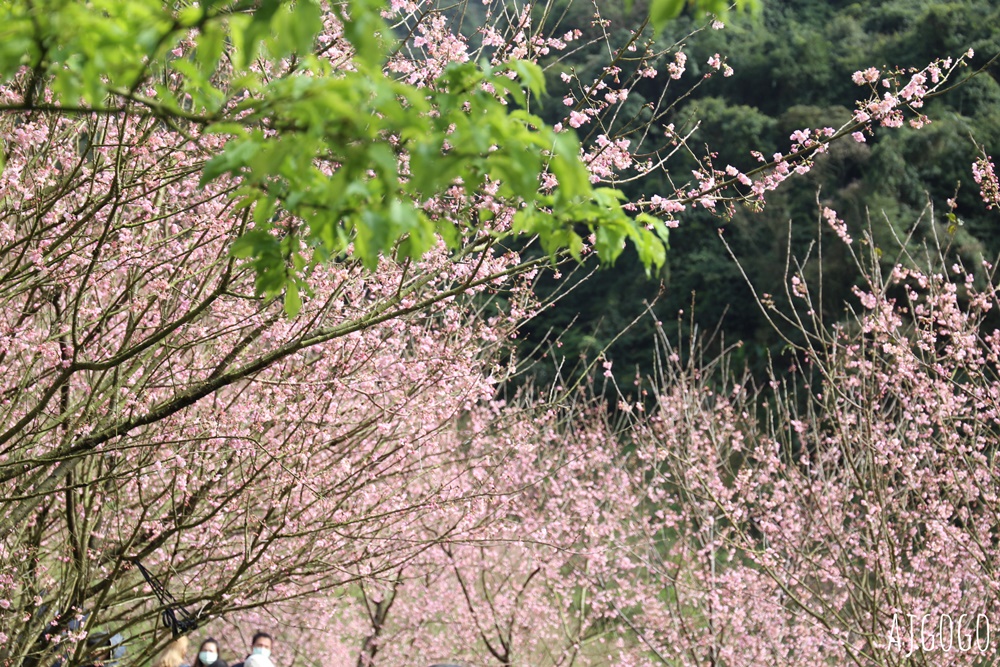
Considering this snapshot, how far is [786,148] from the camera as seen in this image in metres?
24.7

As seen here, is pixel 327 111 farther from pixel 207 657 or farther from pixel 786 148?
pixel 786 148

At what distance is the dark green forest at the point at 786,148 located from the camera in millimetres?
20109

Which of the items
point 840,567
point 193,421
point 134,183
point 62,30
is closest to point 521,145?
point 62,30

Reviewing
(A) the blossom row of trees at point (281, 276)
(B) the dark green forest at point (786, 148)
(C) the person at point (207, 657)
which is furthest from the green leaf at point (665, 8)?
(B) the dark green forest at point (786, 148)

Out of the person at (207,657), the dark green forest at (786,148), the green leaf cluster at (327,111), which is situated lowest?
the person at (207,657)

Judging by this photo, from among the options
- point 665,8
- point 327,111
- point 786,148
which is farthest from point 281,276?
point 786,148

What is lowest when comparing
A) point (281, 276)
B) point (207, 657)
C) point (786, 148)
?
point (207, 657)

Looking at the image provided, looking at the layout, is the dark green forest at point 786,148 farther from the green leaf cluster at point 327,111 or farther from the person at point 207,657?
the green leaf cluster at point 327,111

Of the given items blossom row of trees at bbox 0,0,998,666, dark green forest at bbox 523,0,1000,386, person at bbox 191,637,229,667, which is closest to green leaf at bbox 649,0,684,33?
blossom row of trees at bbox 0,0,998,666

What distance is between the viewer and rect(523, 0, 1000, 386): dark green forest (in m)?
20.1

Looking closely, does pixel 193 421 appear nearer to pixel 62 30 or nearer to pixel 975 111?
pixel 62 30

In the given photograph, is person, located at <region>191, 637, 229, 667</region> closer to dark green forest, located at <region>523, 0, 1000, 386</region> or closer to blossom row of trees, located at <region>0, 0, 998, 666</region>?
blossom row of trees, located at <region>0, 0, 998, 666</region>

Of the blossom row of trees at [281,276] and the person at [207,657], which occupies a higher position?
the blossom row of trees at [281,276]

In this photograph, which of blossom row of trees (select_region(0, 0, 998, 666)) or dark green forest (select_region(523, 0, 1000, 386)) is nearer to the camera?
blossom row of trees (select_region(0, 0, 998, 666))
